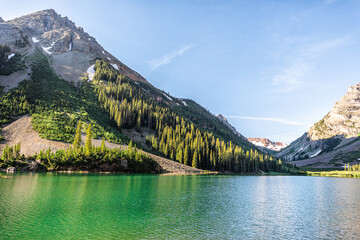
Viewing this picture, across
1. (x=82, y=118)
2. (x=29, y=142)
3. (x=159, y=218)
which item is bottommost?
(x=159, y=218)

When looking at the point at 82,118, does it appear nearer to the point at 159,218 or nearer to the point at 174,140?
the point at 174,140

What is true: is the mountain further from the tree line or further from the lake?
the lake

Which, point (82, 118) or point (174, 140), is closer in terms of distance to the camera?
point (82, 118)

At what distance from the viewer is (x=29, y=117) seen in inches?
4341

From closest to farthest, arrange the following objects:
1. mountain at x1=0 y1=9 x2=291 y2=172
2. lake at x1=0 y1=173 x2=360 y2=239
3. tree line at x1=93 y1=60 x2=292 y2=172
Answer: lake at x1=0 y1=173 x2=360 y2=239
mountain at x1=0 y1=9 x2=291 y2=172
tree line at x1=93 y1=60 x2=292 y2=172

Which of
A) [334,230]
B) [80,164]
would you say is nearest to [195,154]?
[80,164]

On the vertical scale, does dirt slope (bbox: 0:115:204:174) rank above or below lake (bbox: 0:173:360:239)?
above

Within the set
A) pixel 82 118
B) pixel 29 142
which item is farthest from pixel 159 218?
pixel 82 118

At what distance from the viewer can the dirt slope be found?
85812mm

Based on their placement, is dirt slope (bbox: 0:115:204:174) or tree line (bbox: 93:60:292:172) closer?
dirt slope (bbox: 0:115:204:174)

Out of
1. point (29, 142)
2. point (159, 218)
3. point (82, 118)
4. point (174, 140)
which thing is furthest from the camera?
point (174, 140)

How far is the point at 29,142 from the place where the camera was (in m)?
89.1

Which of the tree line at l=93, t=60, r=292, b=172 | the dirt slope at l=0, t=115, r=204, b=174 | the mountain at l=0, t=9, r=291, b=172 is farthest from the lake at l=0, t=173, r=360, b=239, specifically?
the tree line at l=93, t=60, r=292, b=172

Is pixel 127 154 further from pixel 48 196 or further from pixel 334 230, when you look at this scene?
pixel 334 230
